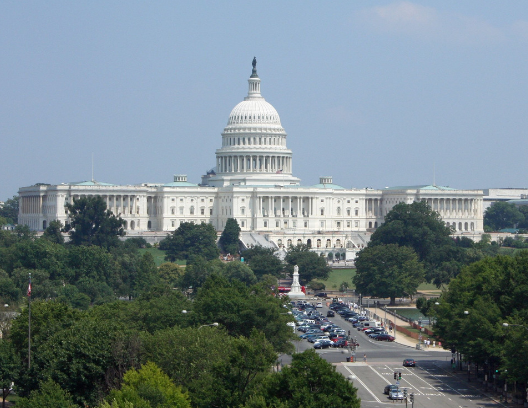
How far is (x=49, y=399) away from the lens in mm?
61875

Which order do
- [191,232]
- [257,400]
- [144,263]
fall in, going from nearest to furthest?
1. [257,400]
2. [144,263]
3. [191,232]

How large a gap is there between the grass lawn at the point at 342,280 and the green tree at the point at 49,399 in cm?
9124

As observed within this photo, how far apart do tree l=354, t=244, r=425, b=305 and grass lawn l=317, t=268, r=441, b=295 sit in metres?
8.13

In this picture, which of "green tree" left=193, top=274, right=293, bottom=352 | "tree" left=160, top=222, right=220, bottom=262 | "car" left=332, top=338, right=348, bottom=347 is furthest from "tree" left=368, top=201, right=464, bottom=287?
"green tree" left=193, top=274, right=293, bottom=352

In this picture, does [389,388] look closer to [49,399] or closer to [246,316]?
[246,316]

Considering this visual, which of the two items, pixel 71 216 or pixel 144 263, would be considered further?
pixel 71 216

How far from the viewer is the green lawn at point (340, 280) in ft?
523

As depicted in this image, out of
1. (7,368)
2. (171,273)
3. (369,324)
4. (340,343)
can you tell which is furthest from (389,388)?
(171,273)

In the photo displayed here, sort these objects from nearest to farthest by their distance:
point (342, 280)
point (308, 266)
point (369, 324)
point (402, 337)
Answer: point (402, 337) < point (369, 324) < point (308, 266) < point (342, 280)

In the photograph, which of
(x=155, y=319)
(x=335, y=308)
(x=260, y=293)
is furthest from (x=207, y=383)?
(x=335, y=308)

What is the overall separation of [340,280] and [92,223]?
4241cm

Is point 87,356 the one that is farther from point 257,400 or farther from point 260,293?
point 260,293

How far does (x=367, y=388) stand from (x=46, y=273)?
6410 cm

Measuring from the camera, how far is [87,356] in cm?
7031
